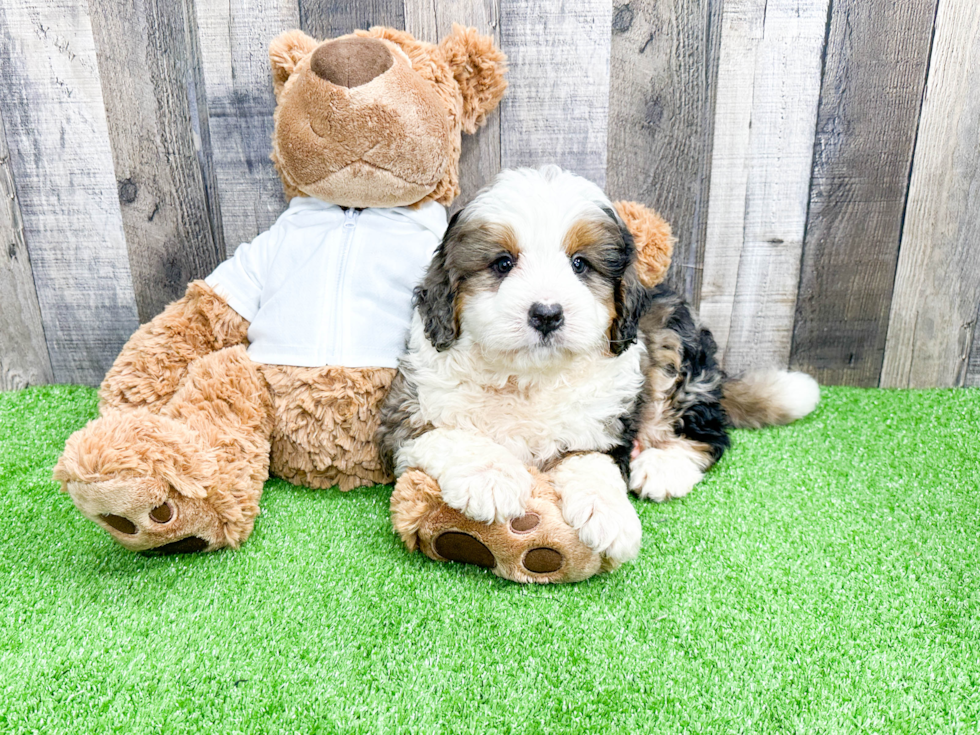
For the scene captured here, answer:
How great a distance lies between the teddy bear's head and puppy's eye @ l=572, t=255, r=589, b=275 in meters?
0.65

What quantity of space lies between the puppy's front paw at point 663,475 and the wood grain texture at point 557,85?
112cm

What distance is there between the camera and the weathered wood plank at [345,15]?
246cm

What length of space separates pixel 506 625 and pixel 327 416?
2.83ft

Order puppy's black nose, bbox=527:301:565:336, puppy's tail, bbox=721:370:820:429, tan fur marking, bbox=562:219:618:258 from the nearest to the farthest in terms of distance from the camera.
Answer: puppy's black nose, bbox=527:301:565:336
tan fur marking, bbox=562:219:618:258
puppy's tail, bbox=721:370:820:429

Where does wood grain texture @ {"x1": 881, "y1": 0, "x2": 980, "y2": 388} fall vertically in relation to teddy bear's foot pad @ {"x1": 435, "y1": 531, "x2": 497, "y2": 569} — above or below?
above

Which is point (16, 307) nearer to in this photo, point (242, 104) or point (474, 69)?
point (242, 104)

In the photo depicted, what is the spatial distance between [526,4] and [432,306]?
1298 mm

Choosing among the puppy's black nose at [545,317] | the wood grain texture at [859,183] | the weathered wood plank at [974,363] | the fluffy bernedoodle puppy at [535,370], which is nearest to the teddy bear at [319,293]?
the fluffy bernedoodle puppy at [535,370]

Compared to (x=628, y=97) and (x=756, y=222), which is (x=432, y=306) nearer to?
(x=628, y=97)

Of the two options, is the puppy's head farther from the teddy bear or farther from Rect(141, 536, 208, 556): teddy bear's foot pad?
Rect(141, 536, 208, 556): teddy bear's foot pad

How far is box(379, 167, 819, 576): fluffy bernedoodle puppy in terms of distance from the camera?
1702 millimetres

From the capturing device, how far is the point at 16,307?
9.37ft

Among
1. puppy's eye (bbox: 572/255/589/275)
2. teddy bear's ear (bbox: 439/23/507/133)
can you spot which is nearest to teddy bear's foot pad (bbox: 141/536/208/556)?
puppy's eye (bbox: 572/255/589/275)

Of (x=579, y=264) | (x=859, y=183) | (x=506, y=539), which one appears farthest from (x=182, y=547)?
(x=859, y=183)
